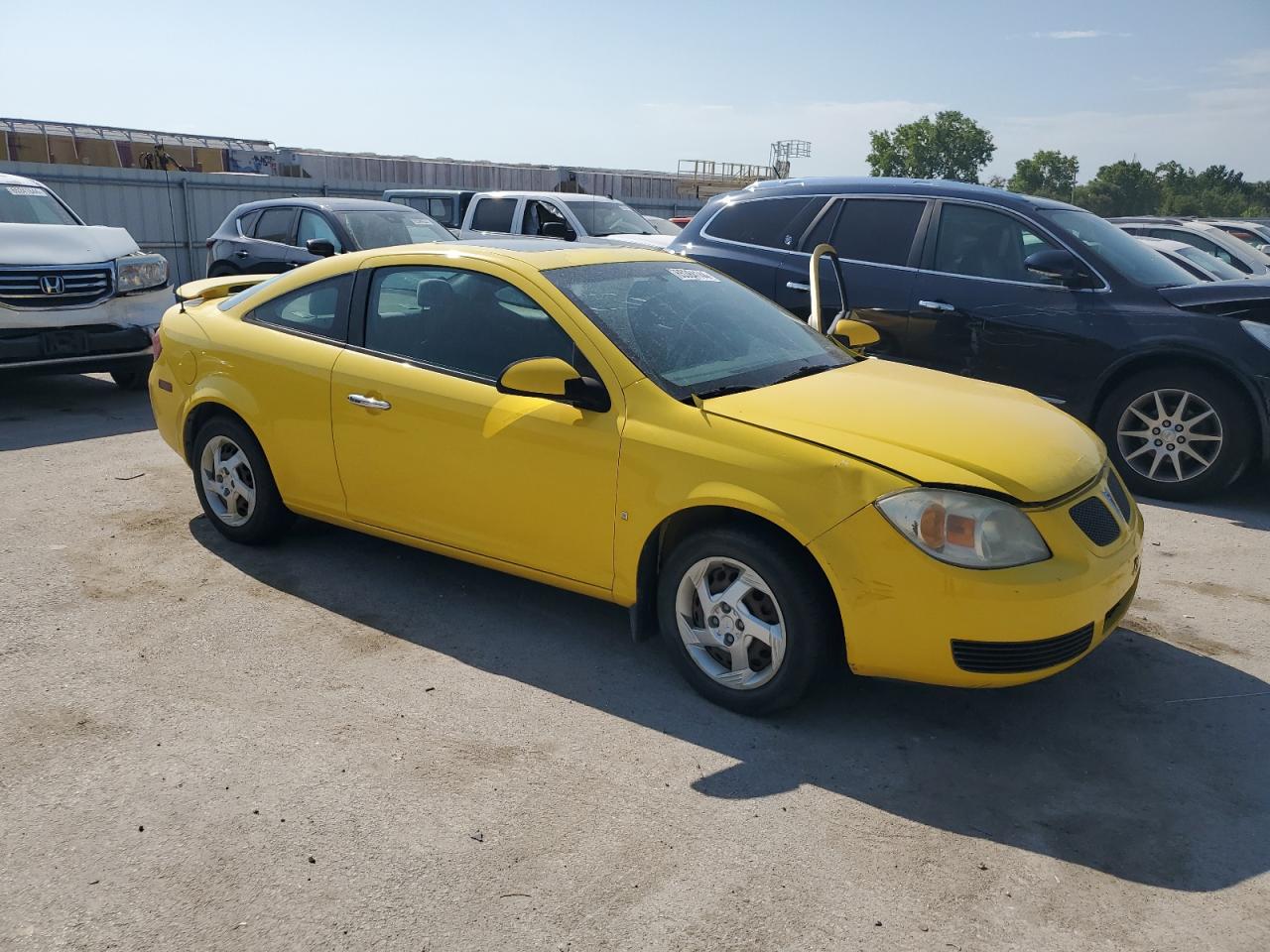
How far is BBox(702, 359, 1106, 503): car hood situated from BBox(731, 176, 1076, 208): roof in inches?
136

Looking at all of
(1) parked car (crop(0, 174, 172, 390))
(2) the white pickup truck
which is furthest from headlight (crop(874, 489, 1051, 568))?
(2) the white pickup truck

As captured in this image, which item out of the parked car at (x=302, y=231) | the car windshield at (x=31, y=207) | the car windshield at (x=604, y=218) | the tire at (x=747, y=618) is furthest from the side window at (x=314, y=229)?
the tire at (x=747, y=618)

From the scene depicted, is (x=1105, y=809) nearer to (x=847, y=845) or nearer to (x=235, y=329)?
(x=847, y=845)

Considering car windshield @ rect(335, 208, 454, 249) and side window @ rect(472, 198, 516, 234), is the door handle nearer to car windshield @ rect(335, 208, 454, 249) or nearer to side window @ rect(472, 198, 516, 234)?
car windshield @ rect(335, 208, 454, 249)

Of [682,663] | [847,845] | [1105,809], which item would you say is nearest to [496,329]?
[682,663]

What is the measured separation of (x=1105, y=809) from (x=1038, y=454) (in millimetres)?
1185

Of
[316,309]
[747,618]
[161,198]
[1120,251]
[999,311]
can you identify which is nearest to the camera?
[747,618]

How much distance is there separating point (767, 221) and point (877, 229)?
2.91 ft

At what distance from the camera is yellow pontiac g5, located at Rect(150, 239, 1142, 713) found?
133 inches

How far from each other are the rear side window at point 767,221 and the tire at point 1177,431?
2.52 meters

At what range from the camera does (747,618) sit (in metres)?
3.64

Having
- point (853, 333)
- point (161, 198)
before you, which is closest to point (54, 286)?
point (853, 333)

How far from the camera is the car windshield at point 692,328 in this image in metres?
4.05

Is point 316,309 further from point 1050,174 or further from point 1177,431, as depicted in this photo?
point 1050,174
